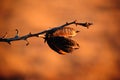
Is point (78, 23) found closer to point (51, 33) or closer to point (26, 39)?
point (51, 33)

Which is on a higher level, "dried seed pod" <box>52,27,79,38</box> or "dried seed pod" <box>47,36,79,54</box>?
"dried seed pod" <box>52,27,79,38</box>

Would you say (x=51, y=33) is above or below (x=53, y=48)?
above

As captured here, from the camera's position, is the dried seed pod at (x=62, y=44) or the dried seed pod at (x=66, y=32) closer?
the dried seed pod at (x=66, y=32)

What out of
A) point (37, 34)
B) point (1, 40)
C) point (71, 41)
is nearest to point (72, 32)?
point (71, 41)

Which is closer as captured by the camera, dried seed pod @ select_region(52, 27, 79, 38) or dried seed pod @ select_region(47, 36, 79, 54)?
dried seed pod @ select_region(52, 27, 79, 38)

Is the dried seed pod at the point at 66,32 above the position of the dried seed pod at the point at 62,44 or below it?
above

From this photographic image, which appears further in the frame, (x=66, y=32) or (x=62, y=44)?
(x=62, y=44)

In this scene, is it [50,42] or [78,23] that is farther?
[50,42]
